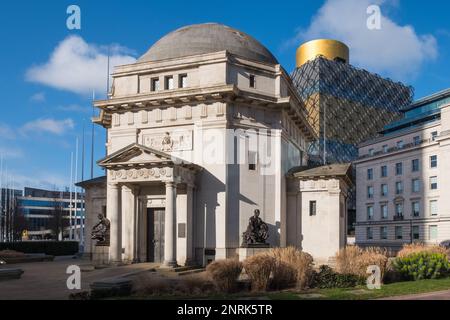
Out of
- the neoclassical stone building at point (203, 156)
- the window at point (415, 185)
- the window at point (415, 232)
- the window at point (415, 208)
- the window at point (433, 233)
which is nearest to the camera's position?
the neoclassical stone building at point (203, 156)

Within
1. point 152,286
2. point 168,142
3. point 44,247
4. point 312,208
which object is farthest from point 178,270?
point 44,247

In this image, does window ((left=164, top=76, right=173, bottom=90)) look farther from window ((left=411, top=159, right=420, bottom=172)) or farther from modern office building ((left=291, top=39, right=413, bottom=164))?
modern office building ((left=291, top=39, right=413, bottom=164))

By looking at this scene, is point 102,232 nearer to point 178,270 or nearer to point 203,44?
point 178,270

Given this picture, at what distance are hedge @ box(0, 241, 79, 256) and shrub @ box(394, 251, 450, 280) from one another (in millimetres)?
35116

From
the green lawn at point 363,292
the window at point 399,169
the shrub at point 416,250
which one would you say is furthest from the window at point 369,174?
the green lawn at point 363,292

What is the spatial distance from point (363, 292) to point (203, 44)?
2007cm

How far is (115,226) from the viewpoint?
28.6 meters

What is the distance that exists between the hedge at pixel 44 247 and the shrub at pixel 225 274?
1286 inches

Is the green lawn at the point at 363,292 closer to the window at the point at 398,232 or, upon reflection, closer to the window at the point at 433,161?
the window at the point at 433,161

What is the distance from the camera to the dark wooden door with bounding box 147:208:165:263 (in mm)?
29922

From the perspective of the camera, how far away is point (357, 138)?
119250 mm

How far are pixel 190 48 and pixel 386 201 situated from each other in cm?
6226

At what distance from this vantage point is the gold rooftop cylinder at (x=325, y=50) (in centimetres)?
12444

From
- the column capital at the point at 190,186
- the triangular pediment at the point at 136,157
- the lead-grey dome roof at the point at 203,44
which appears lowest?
the column capital at the point at 190,186
